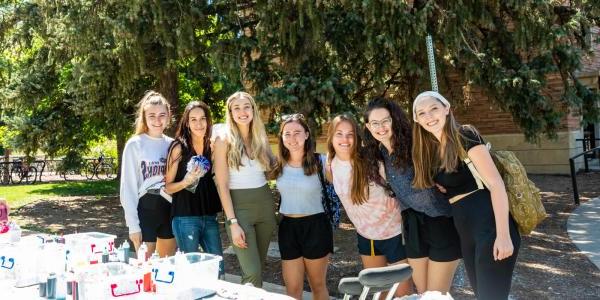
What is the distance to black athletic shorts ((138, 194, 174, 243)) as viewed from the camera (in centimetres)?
421

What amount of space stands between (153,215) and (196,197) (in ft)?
1.36

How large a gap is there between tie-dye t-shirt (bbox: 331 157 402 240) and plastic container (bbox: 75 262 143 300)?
1.61 m

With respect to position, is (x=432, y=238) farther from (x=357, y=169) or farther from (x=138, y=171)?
(x=138, y=171)

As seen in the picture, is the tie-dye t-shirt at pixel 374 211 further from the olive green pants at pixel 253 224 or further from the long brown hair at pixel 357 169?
the olive green pants at pixel 253 224

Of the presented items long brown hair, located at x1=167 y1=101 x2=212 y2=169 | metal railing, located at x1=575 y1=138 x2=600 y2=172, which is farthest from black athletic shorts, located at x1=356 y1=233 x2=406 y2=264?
metal railing, located at x1=575 y1=138 x2=600 y2=172

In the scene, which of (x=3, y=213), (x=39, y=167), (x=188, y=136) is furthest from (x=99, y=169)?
(x=188, y=136)

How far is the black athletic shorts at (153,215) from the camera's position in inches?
166

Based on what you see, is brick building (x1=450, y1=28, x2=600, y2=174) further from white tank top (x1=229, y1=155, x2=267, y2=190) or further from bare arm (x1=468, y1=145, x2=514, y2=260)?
bare arm (x1=468, y1=145, x2=514, y2=260)

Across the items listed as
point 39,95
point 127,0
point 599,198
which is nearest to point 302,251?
point 127,0

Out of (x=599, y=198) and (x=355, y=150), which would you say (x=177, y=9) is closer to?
(x=355, y=150)

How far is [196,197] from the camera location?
4133 mm

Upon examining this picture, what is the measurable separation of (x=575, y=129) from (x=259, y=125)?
51.7 ft

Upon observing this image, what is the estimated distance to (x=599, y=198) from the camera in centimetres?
1107

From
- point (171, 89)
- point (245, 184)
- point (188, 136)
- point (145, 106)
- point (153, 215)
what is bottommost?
point (153, 215)
